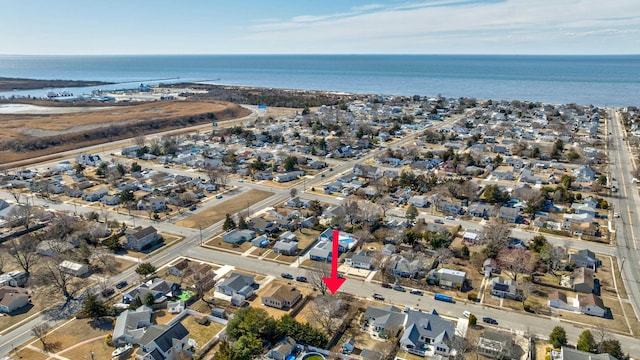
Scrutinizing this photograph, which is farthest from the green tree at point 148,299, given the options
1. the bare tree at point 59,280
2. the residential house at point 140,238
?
the residential house at point 140,238

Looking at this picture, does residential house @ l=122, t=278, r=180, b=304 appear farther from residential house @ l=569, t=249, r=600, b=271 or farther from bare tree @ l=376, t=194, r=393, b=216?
residential house @ l=569, t=249, r=600, b=271

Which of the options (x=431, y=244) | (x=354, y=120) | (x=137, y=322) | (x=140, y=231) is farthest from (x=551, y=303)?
(x=354, y=120)

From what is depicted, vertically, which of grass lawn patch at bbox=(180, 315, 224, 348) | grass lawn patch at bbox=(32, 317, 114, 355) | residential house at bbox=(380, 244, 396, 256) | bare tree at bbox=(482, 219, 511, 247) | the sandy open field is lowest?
grass lawn patch at bbox=(32, 317, 114, 355)

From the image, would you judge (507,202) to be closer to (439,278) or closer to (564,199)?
(564,199)

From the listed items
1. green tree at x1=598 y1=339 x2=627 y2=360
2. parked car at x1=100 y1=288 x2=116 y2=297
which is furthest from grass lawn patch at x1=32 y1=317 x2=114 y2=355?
green tree at x1=598 y1=339 x2=627 y2=360

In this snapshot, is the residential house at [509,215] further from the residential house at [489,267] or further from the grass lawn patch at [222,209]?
the grass lawn patch at [222,209]

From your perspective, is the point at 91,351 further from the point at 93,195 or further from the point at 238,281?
the point at 93,195
